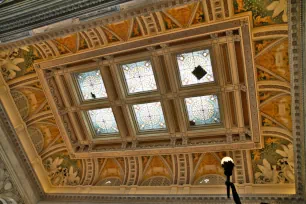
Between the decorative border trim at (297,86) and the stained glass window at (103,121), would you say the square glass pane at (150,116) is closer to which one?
the stained glass window at (103,121)

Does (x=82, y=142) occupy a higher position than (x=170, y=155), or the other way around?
(x=82, y=142)

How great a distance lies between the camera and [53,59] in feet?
38.1

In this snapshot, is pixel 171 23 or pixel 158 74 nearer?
pixel 171 23

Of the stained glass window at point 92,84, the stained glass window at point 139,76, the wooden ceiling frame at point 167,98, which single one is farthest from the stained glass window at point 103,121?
the stained glass window at point 139,76

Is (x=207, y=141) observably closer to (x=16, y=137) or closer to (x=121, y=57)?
(x=121, y=57)

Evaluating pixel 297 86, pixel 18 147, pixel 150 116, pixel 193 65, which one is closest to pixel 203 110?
pixel 193 65

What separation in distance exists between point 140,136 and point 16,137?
5115 mm

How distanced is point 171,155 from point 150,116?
1822mm

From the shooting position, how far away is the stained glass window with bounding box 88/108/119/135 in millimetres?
12781

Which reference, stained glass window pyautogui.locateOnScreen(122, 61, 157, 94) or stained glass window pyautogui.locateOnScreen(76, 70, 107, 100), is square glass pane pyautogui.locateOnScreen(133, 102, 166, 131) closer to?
stained glass window pyautogui.locateOnScreen(122, 61, 157, 94)

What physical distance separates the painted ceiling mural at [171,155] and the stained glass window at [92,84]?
4.10 ft

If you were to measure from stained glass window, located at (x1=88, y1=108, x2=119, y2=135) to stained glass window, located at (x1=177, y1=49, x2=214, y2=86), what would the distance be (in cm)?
357

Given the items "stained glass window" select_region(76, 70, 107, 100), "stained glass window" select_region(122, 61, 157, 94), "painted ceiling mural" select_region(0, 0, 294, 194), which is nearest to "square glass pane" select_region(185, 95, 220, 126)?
"painted ceiling mural" select_region(0, 0, 294, 194)

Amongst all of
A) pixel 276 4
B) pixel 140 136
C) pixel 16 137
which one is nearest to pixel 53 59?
pixel 16 137
